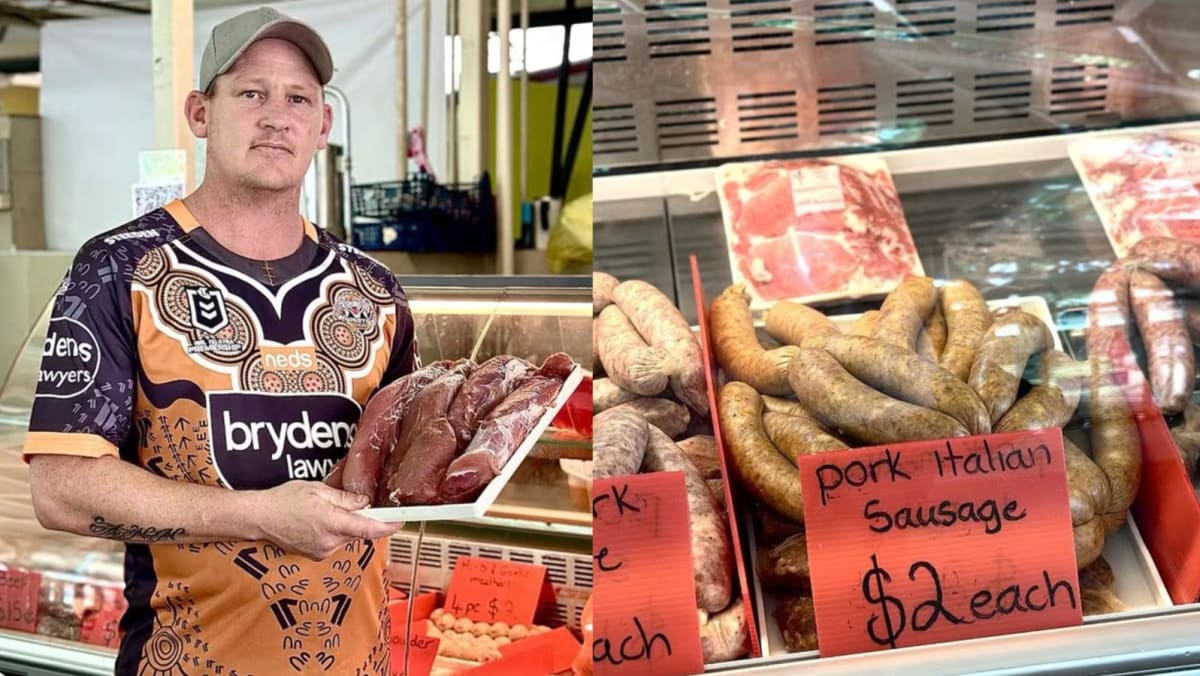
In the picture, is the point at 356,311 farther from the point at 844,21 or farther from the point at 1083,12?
the point at 1083,12

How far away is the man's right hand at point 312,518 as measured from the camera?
1.22 metres

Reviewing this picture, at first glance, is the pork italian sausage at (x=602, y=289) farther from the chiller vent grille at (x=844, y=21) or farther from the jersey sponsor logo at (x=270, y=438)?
the chiller vent grille at (x=844, y=21)

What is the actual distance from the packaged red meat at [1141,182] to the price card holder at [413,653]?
61.1 inches

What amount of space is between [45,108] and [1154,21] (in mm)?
8415

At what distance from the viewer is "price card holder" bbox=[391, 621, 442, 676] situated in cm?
201

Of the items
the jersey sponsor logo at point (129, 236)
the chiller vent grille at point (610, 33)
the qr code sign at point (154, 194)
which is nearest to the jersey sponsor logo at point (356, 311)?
the jersey sponsor logo at point (129, 236)

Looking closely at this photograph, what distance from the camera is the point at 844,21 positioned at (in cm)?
198

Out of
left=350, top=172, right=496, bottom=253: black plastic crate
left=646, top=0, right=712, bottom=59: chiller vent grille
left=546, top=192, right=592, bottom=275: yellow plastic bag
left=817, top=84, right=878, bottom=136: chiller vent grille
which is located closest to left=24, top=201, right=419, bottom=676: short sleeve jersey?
left=646, top=0, right=712, bottom=59: chiller vent grille

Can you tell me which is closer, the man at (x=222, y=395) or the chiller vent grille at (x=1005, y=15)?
the man at (x=222, y=395)

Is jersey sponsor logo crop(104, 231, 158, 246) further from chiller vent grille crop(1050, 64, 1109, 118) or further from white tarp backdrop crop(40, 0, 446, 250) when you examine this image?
white tarp backdrop crop(40, 0, 446, 250)

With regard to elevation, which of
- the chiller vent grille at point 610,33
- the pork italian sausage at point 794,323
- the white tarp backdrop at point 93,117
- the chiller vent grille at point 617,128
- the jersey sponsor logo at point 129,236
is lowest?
the pork italian sausage at point 794,323

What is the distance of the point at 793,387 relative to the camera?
166 cm

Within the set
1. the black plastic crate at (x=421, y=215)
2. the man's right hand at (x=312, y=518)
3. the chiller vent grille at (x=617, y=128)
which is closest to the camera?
the man's right hand at (x=312, y=518)

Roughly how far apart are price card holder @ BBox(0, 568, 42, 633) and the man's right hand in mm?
1458
